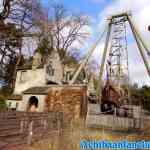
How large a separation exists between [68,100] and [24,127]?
14.2 metres

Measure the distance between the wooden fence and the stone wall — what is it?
1036cm

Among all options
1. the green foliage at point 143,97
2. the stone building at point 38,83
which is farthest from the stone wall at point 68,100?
the green foliage at point 143,97

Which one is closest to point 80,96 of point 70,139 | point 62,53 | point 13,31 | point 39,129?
point 13,31

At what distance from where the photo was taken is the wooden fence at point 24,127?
34.2ft

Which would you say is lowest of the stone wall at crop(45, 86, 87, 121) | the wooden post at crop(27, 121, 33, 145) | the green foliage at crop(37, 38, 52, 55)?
the wooden post at crop(27, 121, 33, 145)

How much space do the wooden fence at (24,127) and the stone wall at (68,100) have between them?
10360 millimetres

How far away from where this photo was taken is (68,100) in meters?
25.7

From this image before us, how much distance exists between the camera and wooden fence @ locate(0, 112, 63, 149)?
10438 mm

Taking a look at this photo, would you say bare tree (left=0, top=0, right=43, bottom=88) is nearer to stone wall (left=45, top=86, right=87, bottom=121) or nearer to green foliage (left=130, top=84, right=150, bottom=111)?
stone wall (left=45, top=86, right=87, bottom=121)

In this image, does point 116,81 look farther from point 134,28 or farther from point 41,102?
point 41,102

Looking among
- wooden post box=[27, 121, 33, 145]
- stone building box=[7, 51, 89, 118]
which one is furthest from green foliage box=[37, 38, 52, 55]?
wooden post box=[27, 121, 33, 145]

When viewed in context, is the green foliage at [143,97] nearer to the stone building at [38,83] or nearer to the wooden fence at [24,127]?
the stone building at [38,83]

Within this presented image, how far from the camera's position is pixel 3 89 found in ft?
147

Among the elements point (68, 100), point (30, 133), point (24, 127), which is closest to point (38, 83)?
point (68, 100)
